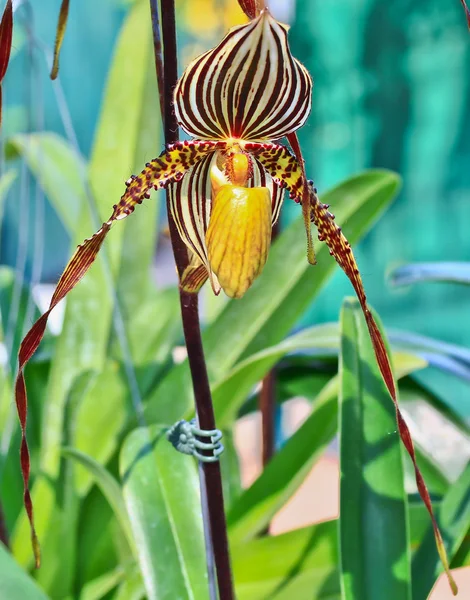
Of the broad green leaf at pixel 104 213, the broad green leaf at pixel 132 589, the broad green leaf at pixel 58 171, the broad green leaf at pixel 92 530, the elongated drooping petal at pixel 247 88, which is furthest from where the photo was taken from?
the broad green leaf at pixel 58 171

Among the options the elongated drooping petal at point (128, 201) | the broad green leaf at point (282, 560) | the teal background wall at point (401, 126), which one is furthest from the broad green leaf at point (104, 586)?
the teal background wall at point (401, 126)

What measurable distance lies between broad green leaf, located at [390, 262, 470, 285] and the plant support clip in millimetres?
408

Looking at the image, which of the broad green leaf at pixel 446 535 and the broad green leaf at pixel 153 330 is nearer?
the broad green leaf at pixel 446 535

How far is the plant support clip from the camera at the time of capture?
35cm

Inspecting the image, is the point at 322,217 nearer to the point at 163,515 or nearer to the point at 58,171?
the point at 163,515

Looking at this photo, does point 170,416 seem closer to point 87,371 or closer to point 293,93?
point 87,371

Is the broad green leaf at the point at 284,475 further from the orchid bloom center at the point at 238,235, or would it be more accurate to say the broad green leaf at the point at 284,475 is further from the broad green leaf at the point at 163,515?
the orchid bloom center at the point at 238,235

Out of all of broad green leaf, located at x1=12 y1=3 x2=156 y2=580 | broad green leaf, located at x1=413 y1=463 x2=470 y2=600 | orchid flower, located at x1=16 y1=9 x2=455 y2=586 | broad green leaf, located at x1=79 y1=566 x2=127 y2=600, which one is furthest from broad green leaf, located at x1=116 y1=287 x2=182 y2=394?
orchid flower, located at x1=16 y1=9 x2=455 y2=586

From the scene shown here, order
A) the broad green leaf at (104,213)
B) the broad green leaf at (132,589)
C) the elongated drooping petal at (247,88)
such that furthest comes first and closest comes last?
the broad green leaf at (104,213) < the broad green leaf at (132,589) < the elongated drooping petal at (247,88)

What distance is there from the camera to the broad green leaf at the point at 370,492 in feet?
1.53

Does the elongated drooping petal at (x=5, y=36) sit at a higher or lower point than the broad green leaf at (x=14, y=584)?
higher

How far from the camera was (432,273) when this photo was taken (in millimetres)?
689

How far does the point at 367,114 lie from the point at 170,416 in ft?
3.09

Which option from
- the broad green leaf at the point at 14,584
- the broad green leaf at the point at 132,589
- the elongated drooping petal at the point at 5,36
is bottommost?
the broad green leaf at the point at 132,589
